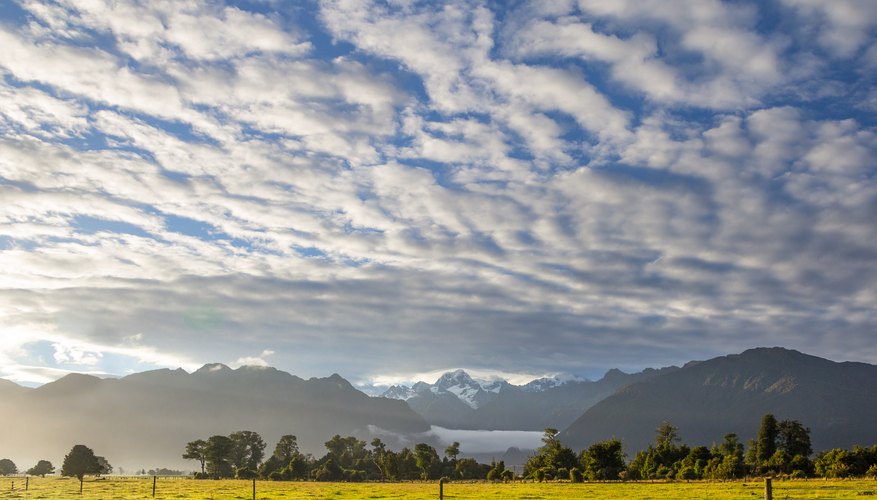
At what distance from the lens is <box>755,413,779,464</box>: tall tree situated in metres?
173

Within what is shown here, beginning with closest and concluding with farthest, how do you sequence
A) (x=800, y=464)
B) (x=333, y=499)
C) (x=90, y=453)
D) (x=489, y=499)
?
(x=489, y=499) → (x=333, y=499) → (x=800, y=464) → (x=90, y=453)

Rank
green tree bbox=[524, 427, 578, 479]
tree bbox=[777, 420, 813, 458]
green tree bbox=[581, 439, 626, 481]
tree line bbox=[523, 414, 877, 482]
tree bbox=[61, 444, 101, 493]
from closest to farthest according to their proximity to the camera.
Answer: tree line bbox=[523, 414, 877, 482], green tree bbox=[581, 439, 626, 481], tree bbox=[61, 444, 101, 493], green tree bbox=[524, 427, 578, 479], tree bbox=[777, 420, 813, 458]

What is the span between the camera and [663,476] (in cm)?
13775

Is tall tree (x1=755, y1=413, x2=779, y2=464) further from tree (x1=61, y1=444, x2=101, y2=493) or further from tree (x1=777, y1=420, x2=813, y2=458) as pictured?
tree (x1=61, y1=444, x2=101, y2=493)

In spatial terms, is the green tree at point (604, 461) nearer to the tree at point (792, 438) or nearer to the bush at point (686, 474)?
the bush at point (686, 474)

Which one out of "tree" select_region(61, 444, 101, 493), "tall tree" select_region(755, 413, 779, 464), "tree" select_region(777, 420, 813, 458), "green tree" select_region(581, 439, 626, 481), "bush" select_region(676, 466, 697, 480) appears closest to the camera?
"bush" select_region(676, 466, 697, 480)

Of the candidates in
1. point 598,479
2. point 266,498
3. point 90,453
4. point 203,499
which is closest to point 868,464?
point 598,479

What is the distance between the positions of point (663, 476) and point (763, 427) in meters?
59.6

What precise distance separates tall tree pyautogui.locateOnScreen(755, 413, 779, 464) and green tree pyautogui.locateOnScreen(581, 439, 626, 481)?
47173mm

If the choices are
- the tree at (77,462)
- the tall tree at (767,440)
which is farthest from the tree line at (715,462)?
the tree at (77,462)

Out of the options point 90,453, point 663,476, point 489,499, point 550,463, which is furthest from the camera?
point 550,463

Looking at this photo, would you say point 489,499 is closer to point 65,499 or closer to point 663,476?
point 65,499

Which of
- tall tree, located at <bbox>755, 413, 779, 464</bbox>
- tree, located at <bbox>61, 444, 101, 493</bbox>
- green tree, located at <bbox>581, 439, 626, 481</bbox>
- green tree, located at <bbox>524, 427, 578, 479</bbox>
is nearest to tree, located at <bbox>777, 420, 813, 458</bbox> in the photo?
tall tree, located at <bbox>755, 413, 779, 464</bbox>

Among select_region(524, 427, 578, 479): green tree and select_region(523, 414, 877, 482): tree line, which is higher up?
select_region(523, 414, 877, 482): tree line
